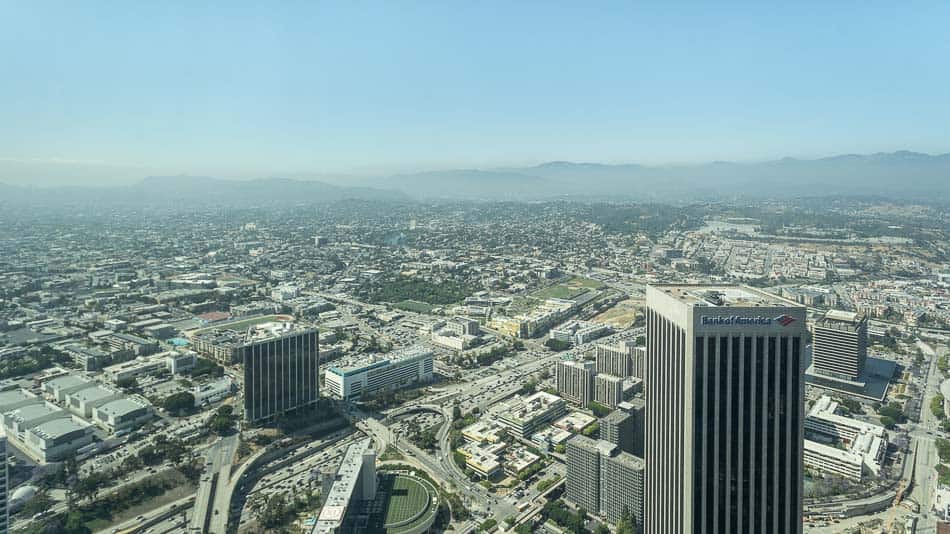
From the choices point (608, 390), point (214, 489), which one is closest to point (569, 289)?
point (608, 390)

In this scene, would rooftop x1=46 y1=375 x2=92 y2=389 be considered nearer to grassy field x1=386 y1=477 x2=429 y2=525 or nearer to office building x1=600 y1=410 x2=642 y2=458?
grassy field x1=386 y1=477 x2=429 y2=525

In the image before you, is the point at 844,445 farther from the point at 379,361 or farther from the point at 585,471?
the point at 379,361

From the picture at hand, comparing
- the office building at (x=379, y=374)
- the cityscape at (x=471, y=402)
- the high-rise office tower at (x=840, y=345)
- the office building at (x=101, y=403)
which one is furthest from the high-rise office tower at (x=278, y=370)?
the high-rise office tower at (x=840, y=345)

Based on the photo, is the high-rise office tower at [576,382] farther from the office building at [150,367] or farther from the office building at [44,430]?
the office building at [44,430]

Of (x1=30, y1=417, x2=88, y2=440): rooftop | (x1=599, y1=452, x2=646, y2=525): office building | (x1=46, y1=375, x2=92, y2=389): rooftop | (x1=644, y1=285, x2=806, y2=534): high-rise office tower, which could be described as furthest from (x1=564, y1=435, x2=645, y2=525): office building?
(x1=46, y1=375, x2=92, y2=389): rooftop

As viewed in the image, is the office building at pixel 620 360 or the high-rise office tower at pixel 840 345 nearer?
the office building at pixel 620 360
